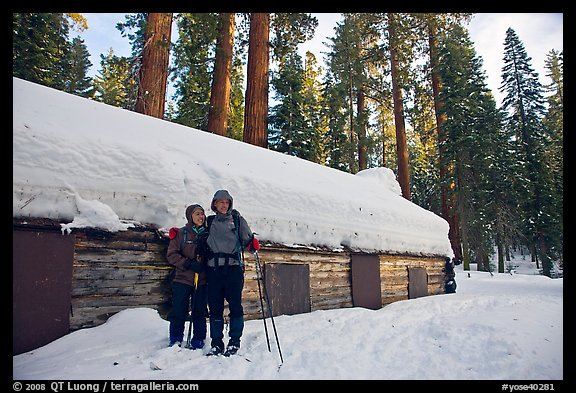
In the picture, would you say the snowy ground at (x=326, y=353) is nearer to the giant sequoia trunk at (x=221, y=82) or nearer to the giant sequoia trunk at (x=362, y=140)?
the giant sequoia trunk at (x=221, y=82)

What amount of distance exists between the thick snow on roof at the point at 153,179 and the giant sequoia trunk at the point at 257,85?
3.15 metres

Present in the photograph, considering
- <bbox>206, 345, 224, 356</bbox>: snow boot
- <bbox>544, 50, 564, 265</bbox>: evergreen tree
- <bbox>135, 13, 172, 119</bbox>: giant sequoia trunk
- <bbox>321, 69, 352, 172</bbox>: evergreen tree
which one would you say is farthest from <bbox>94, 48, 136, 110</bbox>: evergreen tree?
<bbox>544, 50, 564, 265</bbox>: evergreen tree

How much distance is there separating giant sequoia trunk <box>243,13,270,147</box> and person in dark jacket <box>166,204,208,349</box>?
8013 mm

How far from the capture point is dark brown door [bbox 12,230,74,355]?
4.20 m

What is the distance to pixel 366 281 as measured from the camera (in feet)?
29.4

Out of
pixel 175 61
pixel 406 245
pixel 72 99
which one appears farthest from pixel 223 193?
pixel 175 61

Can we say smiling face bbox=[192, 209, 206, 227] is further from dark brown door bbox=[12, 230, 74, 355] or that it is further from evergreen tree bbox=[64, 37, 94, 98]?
evergreen tree bbox=[64, 37, 94, 98]

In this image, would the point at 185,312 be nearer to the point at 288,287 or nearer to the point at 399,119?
the point at 288,287

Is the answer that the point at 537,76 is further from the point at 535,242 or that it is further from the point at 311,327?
the point at 311,327

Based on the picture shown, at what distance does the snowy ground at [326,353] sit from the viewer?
3.78 m

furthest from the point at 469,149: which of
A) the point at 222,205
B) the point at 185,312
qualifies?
the point at 185,312

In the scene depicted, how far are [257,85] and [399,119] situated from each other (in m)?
10.9

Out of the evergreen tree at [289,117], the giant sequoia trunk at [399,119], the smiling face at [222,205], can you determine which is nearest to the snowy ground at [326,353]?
the smiling face at [222,205]
